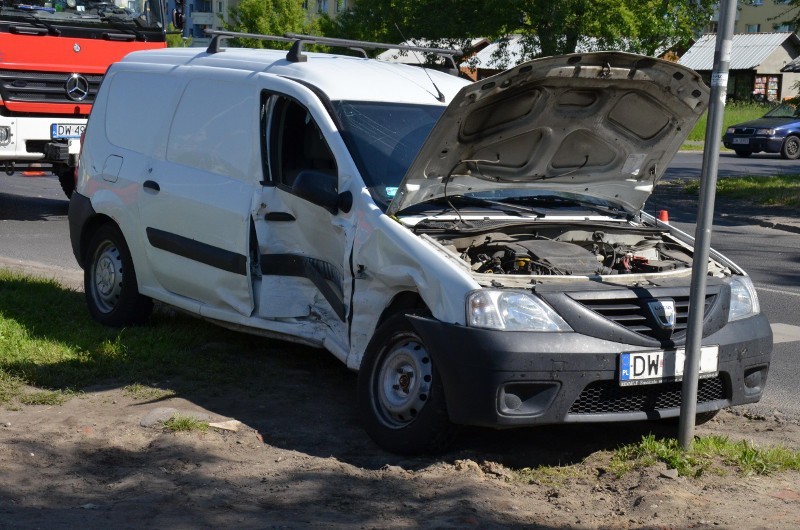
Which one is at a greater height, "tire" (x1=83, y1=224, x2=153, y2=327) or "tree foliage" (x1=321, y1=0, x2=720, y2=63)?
"tree foliage" (x1=321, y1=0, x2=720, y2=63)

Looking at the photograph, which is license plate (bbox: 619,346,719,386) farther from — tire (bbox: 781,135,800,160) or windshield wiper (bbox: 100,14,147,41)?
tire (bbox: 781,135,800,160)

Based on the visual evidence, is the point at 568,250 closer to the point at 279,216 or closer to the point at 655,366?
the point at 655,366

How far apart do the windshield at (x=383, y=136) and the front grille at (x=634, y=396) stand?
1499mm

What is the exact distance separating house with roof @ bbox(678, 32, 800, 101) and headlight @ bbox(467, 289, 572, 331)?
229 ft

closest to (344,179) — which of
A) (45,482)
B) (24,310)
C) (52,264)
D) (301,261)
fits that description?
(301,261)

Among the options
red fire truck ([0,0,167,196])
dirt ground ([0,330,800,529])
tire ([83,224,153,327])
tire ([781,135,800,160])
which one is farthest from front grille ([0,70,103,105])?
tire ([781,135,800,160])

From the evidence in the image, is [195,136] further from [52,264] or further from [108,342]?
[52,264]

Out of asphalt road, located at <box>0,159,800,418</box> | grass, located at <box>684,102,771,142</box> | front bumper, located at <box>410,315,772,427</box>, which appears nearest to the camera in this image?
front bumper, located at <box>410,315,772,427</box>

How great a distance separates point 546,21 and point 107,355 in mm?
20194

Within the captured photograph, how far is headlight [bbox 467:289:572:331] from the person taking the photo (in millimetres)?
5191

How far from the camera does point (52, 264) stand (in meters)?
11.5

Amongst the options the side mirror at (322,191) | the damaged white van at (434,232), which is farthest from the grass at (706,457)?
Answer: the side mirror at (322,191)

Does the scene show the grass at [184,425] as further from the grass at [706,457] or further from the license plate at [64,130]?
the license plate at [64,130]

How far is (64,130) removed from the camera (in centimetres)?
1436
